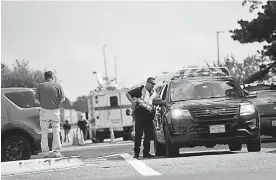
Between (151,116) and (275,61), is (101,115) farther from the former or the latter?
(151,116)

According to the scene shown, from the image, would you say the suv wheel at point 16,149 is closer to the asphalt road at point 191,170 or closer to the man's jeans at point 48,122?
the man's jeans at point 48,122

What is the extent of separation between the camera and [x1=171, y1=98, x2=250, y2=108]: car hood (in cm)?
1530

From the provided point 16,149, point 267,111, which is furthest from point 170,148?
point 267,111

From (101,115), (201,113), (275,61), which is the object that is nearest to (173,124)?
(201,113)

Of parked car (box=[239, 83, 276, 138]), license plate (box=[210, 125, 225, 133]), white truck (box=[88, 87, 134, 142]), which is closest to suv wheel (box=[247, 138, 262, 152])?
license plate (box=[210, 125, 225, 133])

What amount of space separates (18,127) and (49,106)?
2618 millimetres

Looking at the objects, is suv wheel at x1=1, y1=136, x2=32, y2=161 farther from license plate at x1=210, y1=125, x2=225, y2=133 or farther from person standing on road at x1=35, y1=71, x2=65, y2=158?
license plate at x1=210, y1=125, x2=225, y2=133

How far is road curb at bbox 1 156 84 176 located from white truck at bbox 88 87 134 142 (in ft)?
76.0

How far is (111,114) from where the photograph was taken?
3844 cm

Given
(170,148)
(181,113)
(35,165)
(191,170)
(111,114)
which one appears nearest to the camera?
(191,170)

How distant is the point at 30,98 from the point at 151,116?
310 centimetres

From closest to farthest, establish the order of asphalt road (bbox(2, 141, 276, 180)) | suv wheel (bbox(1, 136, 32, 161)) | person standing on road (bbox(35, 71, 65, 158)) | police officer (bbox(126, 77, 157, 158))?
asphalt road (bbox(2, 141, 276, 180)) < person standing on road (bbox(35, 71, 65, 158)) < police officer (bbox(126, 77, 157, 158)) < suv wheel (bbox(1, 136, 32, 161))

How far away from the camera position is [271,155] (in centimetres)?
1377

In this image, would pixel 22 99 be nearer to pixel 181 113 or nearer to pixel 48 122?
pixel 48 122
